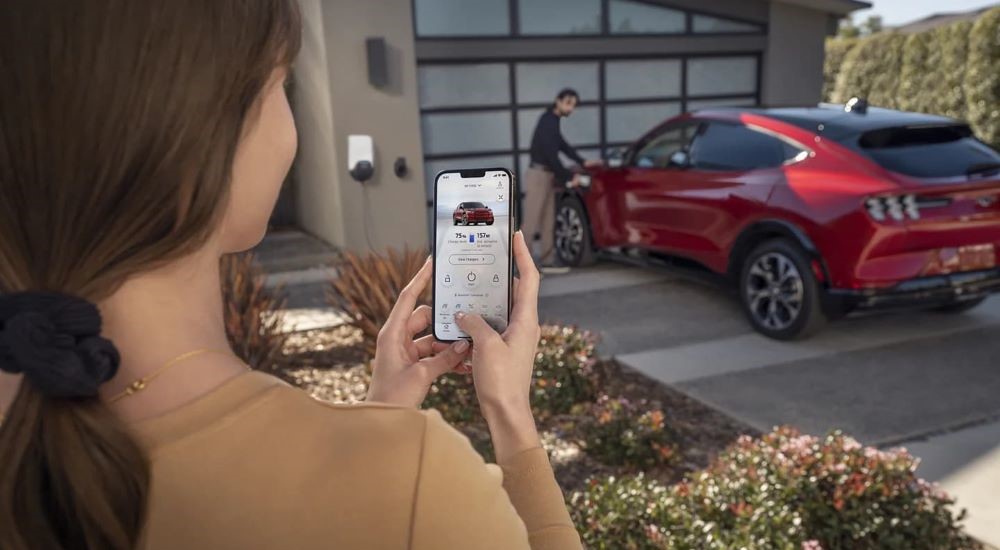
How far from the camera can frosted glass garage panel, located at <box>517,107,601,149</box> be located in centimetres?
1115

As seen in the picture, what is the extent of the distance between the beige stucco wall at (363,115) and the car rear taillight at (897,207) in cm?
558

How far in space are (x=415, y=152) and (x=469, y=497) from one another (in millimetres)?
9332

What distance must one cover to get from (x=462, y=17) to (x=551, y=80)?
150cm

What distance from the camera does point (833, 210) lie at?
5582mm

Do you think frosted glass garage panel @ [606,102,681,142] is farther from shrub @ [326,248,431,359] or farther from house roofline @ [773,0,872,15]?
shrub @ [326,248,431,359]

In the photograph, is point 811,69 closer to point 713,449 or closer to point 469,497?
point 713,449

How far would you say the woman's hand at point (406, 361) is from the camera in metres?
1.40

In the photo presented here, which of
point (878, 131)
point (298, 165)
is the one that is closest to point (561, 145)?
point (878, 131)

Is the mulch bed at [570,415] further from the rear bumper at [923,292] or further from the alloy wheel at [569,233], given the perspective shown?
the alloy wheel at [569,233]

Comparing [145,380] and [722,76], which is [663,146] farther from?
[145,380]

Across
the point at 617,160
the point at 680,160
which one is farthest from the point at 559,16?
the point at 680,160

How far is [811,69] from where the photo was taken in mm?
12000

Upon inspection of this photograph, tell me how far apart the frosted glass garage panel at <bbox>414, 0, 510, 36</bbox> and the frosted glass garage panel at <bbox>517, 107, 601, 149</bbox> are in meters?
1.15

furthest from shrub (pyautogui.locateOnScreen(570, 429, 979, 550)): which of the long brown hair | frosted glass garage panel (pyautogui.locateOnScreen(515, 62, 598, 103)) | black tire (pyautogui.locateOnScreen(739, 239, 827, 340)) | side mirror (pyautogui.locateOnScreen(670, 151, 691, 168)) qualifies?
frosted glass garage panel (pyautogui.locateOnScreen(515, 62, 598, 103))
